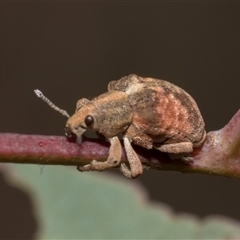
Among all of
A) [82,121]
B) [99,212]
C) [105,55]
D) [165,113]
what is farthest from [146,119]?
[105,55]

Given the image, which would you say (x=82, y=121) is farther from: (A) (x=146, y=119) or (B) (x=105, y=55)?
(B) (x=105, y=55)

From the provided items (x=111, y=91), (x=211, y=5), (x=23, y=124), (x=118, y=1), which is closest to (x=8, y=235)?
(x=23, y=124)

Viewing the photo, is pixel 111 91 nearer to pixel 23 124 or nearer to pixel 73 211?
pixel 73 211

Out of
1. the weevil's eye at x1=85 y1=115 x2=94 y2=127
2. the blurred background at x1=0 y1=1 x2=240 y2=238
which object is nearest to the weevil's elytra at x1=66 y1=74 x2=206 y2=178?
the weevil's eye at x1=85 y1=115 x2=94 y2=127

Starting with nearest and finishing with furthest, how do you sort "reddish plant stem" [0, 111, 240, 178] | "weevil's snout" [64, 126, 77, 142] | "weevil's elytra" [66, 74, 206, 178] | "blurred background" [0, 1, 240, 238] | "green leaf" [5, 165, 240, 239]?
"reddish plant stem" [0, 111, 240, 178]
"weevil's snout" [64, 126, 77, 142]
"weevil's elytra" [66, 74, 206, 178]
"green leaf" [5, 165, 240, 239]
"blurred background" [0, 1, 240, 238]

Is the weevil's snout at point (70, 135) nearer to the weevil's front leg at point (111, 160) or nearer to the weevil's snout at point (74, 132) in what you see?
the weevil's snout at point (74, 132)

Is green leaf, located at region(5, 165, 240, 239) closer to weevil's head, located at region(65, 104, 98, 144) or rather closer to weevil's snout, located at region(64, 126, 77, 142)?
weevil's head, located at region(65, 104, 98, 144)

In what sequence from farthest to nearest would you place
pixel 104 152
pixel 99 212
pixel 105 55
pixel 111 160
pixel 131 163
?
pixel 105 55 → pixel 99 212 → pixel 131 163 → pixel 111 160 → pixel 104 152
